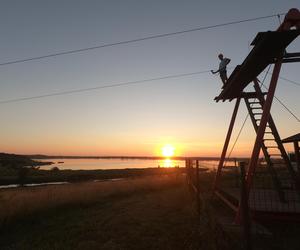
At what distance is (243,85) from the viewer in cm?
1130

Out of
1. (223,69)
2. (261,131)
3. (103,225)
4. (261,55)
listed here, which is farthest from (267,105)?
(103,225)

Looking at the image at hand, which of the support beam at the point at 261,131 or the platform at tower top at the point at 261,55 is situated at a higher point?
the platform at tower top at the point at 261,55

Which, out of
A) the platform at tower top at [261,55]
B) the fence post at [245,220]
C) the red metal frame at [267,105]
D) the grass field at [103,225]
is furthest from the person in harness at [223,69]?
the fence post at [245,220]

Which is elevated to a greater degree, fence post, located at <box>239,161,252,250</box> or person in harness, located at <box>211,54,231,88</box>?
person in harness, located at <box>211,54,231,88</box>

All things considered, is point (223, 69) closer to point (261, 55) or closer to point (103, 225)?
point (261, 55)

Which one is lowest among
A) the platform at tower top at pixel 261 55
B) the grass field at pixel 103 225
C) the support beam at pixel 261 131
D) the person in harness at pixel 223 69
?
the grass field at pixel 103 225

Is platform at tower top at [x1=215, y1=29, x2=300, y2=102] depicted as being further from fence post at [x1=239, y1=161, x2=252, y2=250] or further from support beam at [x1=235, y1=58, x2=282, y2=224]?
fence post at [x1=239, y1=161, x2=252, y2=250]

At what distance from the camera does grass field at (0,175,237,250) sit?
9172 mm

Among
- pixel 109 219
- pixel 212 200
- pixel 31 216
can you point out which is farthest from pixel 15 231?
pixel 212 200

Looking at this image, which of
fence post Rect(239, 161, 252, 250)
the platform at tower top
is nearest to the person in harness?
the platform at tower top

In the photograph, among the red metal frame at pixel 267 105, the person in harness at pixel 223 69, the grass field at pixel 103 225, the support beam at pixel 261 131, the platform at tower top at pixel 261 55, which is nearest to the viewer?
the platform at tower top at pixel 261 55

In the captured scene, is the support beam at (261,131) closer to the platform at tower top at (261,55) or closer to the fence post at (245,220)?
the platform at tower top at (261,55)

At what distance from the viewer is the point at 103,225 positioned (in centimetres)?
1214

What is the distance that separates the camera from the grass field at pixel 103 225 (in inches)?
361
